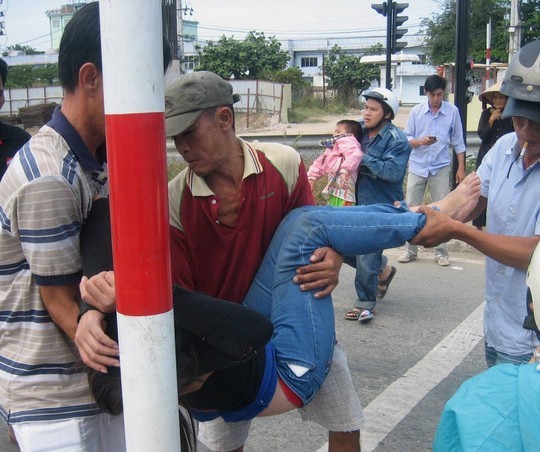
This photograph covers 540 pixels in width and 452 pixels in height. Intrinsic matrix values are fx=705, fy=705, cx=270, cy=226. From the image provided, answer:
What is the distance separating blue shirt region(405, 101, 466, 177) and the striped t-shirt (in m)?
5.65

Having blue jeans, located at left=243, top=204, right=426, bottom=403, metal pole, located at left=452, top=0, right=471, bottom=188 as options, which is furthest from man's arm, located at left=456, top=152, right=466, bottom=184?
blue jeans, located at left=243, top=204, right=426, bottom=403

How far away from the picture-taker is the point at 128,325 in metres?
1.32

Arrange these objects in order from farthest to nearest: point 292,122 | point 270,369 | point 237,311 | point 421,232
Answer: point 292,122
point 421,232
point 270,369
point 237,311

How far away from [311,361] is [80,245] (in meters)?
0.78

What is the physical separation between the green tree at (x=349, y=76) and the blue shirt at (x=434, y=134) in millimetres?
36985

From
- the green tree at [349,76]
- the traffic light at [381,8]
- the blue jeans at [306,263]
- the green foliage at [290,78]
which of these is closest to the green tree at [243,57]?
the green foliage at [290,78]

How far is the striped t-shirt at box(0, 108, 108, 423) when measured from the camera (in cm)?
170

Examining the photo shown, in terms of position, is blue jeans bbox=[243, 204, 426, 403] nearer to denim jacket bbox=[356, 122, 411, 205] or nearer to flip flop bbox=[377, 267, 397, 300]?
denim jacket bbox=[356, 122, 411, 205]

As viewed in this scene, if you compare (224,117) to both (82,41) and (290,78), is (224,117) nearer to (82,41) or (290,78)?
(82,41)

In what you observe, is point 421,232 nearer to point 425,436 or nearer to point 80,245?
point 80,245

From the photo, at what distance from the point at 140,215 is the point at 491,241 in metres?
1.54

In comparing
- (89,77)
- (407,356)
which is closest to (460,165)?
(407,356)

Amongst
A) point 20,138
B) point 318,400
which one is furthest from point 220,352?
point 20,138

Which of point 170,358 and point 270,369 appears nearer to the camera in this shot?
point 170,358
